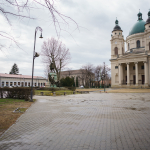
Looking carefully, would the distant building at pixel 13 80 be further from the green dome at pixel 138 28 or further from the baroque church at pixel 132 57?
the green dome at pixel 138 28

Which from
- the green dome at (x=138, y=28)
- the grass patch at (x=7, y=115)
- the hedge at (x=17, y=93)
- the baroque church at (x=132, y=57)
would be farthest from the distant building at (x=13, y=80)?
the grass patch at (x=7, y=115)

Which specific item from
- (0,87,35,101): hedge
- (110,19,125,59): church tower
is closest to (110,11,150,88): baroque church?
(110,19,125,59): church tower

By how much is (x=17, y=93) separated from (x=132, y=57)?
48.7m

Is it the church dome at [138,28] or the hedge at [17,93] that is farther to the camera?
the church dome at [138,28]

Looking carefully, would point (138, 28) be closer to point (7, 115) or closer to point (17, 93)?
point (17, 93)

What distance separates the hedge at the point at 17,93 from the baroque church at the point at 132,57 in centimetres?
4577

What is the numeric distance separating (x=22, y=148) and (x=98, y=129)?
2889 millimetres

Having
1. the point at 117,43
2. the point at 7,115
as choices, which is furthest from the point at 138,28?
the point at 7,115

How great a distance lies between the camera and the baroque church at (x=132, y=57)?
54.0m

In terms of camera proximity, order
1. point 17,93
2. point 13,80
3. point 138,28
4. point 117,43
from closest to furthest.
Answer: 1. point 17,93
2. point 117,43
3. point 138,28
4. point 13,80

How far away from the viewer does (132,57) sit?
5466 centimetres

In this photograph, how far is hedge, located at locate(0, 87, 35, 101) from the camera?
1574cm

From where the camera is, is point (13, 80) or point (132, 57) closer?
point (132, 57)

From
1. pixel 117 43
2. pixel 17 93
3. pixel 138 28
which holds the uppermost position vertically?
pixel 138 28
